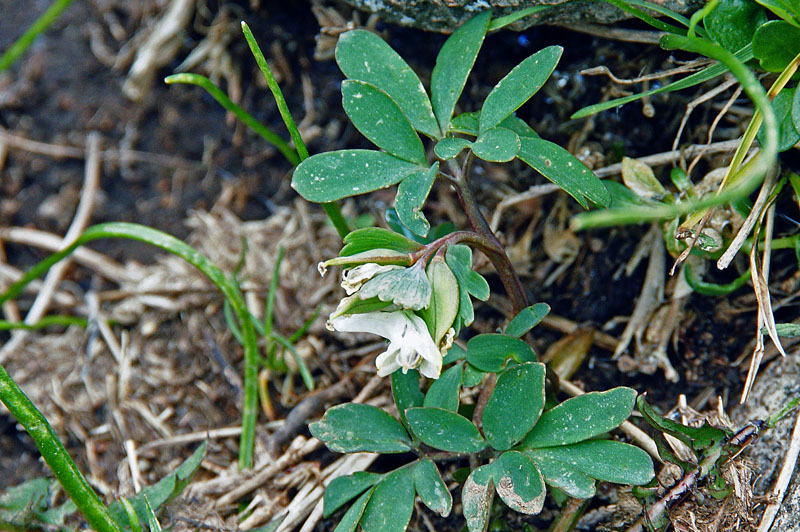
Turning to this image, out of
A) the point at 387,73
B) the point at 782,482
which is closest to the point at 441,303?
the point at 387,73

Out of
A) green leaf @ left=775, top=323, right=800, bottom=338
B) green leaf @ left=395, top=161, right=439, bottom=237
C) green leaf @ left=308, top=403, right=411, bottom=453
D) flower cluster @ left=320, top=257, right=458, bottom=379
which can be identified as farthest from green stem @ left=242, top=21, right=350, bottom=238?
green leaf @ left=775, top=323, right=800, bottom=338

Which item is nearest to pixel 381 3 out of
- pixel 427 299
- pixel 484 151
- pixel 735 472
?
pixel 484 151

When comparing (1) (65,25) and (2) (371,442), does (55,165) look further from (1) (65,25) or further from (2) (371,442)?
(2) (371,442)

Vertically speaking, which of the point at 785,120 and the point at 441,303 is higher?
the point at 785,120

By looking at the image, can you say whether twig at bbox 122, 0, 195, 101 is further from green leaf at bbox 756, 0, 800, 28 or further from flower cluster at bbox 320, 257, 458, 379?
green leaf at bbox 756, 0, 800, 28

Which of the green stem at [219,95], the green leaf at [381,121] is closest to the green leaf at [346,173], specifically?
the green leaf at [381,121]

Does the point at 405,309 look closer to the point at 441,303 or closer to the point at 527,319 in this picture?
the point at 441,303
